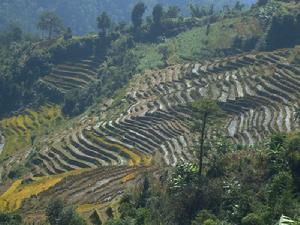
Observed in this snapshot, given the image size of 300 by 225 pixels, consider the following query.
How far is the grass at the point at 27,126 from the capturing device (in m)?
77.3

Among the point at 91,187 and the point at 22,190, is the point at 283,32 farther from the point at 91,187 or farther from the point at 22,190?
the point at 22,190

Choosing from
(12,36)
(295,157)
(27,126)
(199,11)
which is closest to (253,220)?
(295,157)

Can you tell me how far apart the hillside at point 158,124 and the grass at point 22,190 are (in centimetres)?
20

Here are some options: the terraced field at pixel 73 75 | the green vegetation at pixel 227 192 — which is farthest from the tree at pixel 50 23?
the green vegetation at pixel 227 192

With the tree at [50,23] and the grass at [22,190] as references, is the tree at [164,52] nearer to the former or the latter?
the tree at [50,23]

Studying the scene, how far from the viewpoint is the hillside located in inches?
1366

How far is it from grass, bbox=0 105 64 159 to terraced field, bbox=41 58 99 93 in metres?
5.49

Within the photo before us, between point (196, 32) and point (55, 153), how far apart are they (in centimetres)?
5213

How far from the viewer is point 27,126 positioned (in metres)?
87.4

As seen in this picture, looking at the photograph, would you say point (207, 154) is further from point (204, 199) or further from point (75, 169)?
point (75, 169)

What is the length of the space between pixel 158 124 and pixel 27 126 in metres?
32.1

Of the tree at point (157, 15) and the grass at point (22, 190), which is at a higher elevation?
the tree at point (157, 15)

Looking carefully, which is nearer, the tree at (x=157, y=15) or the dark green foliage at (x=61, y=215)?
the dark green foliage at (x=61, y=215)

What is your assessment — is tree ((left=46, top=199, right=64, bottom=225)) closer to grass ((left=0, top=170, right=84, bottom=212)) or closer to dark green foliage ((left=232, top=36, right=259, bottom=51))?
grass ((left=0, top=170, right=84, bottom=212))
